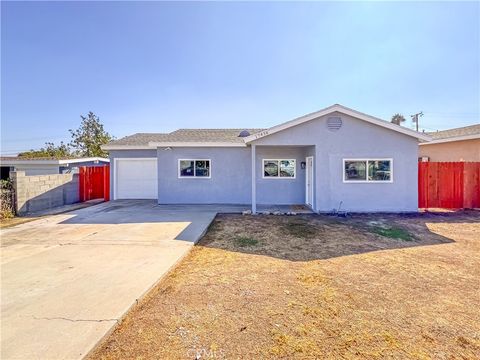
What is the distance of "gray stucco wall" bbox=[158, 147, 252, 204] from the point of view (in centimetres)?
1335

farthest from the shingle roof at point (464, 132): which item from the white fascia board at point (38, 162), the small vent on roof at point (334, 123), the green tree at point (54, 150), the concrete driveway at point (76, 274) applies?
the green tree at point (54, 150)

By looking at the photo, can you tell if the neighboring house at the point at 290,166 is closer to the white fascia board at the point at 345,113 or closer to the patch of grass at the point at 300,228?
the white fascia board at the point at 345,113

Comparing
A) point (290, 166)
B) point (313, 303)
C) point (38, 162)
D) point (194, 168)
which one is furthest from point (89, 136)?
point (313, 303)

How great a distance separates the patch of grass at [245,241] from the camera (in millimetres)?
6949

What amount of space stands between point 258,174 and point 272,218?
3561mm

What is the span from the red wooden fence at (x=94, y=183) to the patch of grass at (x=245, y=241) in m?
11.5

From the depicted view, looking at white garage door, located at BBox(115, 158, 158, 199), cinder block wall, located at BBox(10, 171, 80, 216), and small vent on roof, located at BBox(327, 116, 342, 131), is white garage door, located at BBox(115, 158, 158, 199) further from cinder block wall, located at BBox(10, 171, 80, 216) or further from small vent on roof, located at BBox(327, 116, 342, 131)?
small vent on roof, located at BBox(327, 116, 342, 131)

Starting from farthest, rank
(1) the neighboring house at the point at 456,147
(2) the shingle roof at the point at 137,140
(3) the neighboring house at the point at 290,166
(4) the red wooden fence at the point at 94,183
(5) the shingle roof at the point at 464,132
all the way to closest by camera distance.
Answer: (2) the shingle roof at the point at 137,140 < (4) the red wooden fence at the point at 94,183 < (5) the shingle roof at the point at 464,132 < (1) the neighboring house at the point at 456,147 < (3) the neighboring house at the point at 290,166

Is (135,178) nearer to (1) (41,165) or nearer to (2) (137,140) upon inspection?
(2) (137,140)

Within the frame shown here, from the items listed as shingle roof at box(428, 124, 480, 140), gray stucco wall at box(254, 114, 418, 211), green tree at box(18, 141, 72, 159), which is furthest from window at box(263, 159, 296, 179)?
green tree at box(18, 141, 72, 159)

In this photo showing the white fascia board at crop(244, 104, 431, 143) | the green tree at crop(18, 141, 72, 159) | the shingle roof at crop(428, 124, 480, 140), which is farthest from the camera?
the green tree at crop(18, 141, 72, 159)

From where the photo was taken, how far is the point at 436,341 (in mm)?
2945

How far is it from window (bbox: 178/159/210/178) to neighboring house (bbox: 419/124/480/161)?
11282 mm

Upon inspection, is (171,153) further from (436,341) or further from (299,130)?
(436,341)
